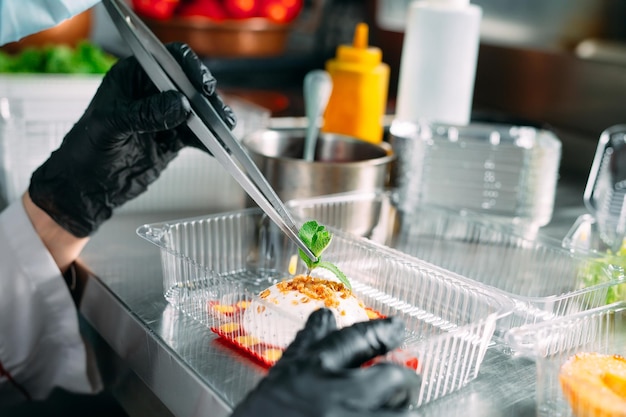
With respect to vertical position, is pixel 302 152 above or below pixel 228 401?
above

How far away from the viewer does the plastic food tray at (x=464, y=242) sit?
128cm

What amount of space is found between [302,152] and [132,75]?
49 cm

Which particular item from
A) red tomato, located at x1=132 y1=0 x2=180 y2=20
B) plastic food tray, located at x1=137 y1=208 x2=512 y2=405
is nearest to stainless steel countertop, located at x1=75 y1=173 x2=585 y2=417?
plastic food tray, located at x1=137 y1=208 x2=512 y2=405

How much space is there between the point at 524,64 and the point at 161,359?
164 centimetres

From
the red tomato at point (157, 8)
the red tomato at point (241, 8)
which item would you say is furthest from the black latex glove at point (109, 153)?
the red tomato at point (241, 8)

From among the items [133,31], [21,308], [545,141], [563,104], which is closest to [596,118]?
[563,104]

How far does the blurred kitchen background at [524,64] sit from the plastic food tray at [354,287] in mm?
1058

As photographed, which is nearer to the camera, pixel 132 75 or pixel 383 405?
pixel 383 405

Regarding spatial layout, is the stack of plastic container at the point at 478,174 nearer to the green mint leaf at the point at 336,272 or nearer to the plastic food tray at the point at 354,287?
the plastic food tray at the point at 354,287

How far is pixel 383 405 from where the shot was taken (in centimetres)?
75

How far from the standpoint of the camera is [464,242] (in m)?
1.43

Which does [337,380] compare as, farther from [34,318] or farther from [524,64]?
[524,64]

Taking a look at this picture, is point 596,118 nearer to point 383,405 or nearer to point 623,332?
point 623,332

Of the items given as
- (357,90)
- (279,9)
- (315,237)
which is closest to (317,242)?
(315,237)
